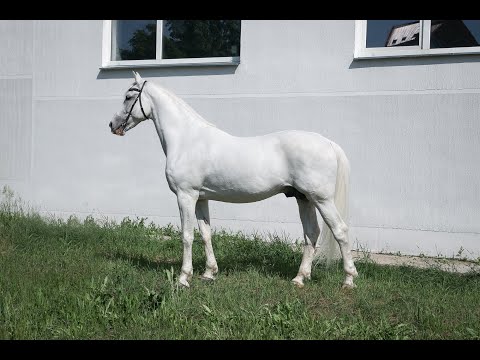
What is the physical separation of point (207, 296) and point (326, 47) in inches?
182

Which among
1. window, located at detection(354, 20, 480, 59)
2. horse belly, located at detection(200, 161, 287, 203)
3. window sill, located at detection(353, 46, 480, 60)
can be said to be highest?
window, located at detection(354, 20, 480, 59)

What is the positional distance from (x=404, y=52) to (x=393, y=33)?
419 millimetres

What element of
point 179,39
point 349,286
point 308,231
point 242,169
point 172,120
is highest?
point 179,39

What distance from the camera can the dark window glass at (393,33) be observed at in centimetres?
802

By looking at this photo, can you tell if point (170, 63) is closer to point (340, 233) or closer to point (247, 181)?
point (247, 181)

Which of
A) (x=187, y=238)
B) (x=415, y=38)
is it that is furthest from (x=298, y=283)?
(x=415, y=38)

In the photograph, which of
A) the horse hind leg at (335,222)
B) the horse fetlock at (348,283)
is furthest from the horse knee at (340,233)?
the horse fetlock at (348,283)

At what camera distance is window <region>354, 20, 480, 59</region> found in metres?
7.73

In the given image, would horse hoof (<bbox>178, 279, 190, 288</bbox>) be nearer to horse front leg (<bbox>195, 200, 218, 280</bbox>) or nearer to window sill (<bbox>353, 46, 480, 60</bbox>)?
horse front leg (<bbox>195, 200, 218, 280</bbox>)

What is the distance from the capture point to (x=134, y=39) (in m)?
9.80

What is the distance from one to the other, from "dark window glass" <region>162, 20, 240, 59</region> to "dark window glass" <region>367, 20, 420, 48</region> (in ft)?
6.91

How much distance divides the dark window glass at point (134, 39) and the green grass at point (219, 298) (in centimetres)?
377

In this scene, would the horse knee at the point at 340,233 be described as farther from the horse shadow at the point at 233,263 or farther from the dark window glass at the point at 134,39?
the dark window glass at the point at 134,39

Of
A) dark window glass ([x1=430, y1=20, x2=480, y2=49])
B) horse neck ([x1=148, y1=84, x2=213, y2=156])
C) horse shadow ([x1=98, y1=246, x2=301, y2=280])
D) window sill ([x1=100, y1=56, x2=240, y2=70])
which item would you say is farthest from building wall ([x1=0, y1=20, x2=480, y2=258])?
horse neck ([x1=148, y1=84, x2=213, y2=156])
